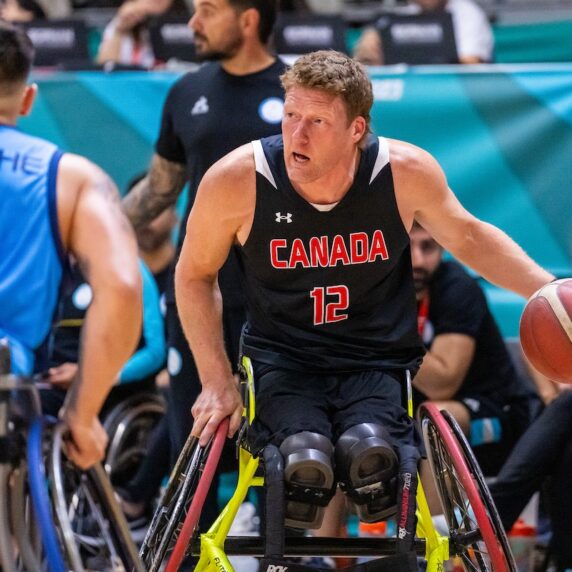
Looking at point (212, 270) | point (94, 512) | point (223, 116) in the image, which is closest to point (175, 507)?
point (94, 512)

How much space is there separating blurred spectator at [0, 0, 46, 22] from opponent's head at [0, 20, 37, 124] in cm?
491

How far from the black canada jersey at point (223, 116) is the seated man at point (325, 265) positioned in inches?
28.1

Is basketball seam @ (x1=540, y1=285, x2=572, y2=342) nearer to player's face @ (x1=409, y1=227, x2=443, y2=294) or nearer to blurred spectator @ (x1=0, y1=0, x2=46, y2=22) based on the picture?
player's face @ (x1=409, y1=227, x2=443, y2=294)

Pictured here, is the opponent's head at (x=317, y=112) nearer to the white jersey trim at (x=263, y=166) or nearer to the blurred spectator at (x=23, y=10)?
the white jersey trim at (x=263, y=166)

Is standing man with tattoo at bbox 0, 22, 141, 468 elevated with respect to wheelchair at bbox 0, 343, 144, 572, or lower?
elevated

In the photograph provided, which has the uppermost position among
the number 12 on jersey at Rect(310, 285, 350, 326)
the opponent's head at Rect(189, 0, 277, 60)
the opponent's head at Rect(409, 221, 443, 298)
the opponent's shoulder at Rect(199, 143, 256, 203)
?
the opponent's head at Rect(189, 0, 277, 60)

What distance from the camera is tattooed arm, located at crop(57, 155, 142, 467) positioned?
9.16 feet

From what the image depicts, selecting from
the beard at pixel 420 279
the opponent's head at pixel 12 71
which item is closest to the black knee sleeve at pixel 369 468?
the opponent's head at pixel 12 71

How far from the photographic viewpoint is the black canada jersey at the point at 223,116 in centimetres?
424

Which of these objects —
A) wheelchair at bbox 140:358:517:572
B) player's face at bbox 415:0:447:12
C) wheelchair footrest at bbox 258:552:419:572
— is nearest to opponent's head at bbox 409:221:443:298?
wheelchair at bbox 140:358:517:572

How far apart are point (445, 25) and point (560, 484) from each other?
9.21 feet

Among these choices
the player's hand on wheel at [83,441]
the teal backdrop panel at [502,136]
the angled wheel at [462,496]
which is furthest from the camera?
the teal backdrop panel at [502,136]

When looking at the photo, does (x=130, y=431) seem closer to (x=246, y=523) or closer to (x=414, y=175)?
(x=246, y=523)

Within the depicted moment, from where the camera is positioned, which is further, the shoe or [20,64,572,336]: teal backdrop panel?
[20,64,572,336]: teal backdrop panel
